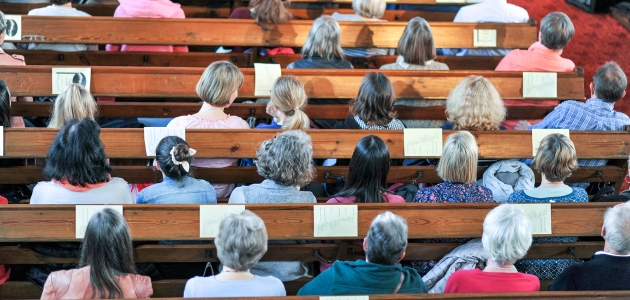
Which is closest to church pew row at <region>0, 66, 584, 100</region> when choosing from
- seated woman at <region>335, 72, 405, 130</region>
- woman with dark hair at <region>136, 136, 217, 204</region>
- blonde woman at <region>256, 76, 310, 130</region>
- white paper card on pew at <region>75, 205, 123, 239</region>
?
seated woman at <region>335, 72, 405, 130</region>

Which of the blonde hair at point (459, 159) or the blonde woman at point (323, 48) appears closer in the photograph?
the blonde hair at point (459, 159)

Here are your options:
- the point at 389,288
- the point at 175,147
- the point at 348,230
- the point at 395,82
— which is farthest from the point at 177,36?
the point at 389,288

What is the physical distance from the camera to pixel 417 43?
499 cm

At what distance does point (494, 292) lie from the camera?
120 inches

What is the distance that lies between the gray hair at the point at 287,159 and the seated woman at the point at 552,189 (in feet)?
3.43

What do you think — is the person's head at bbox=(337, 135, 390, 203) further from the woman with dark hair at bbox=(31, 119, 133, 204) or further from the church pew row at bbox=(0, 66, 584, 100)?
the church pew row at bbox=(0, 66, 584, 100)

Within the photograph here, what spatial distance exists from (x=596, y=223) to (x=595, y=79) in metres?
1.23

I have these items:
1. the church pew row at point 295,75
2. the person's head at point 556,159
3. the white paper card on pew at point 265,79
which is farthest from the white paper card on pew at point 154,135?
the person's head at point 556,159

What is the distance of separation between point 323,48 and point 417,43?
0.59 m

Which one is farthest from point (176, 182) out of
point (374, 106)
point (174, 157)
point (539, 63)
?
point (539, 63)

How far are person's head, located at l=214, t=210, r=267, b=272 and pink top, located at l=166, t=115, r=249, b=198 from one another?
1300mm

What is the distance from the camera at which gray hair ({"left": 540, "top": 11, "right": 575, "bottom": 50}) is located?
509cm

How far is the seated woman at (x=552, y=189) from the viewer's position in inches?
148

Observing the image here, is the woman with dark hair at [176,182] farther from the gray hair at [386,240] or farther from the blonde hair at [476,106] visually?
the blonde hair at [476,106]
